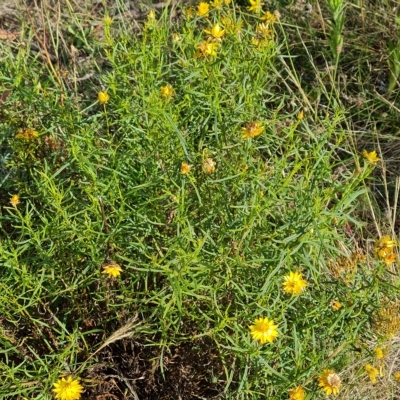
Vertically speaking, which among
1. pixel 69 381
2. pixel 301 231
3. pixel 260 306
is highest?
pixel 301 231

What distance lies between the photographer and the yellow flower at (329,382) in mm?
1548

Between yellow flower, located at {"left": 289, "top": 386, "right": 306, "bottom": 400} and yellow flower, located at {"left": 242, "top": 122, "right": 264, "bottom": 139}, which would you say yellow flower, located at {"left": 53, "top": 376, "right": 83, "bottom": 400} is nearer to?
yellow flower, located at {"left": 289, "top": 386, "right": 306, "bottom": 400}

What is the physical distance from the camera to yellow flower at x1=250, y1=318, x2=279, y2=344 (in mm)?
1520

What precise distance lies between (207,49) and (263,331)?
0.69m

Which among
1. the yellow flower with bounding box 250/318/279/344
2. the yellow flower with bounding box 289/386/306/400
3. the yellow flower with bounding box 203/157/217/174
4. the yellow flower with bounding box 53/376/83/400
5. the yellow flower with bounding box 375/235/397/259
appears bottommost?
the yellow flower with bounding box 289/386/306/400

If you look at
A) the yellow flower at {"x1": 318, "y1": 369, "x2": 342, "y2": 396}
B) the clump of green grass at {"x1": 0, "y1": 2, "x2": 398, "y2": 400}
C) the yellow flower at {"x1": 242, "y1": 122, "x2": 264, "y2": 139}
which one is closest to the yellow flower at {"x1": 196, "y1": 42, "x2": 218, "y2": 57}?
the clump of green grass at {"x1": 0, "y1": 2, "x2": 398, "y2": 400}

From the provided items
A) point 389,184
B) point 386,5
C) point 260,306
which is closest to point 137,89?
point 260,306

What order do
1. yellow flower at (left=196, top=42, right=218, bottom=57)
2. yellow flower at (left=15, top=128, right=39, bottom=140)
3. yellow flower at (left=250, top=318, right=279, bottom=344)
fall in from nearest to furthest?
1. yellow flower at (left=250, top=318, right=279, bottom=344)
2. yellow flower at (left=196, top=42, right=218, bottom=57)
3. yellow flower at (left=15, top=128, right=39, bottom=140)

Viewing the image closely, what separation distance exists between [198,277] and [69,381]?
1.25 feet

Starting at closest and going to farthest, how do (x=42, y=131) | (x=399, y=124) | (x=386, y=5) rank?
(x=42, y=131)
(x=399, y=124)
(x=386, y=5)

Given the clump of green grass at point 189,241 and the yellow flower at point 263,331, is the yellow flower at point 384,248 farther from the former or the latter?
the yellow flower at point 263,331

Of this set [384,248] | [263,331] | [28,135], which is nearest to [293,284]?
[263,331]

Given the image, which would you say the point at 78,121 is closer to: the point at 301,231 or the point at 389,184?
the point at 301,231

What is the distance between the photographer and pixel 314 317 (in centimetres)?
168
